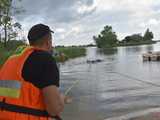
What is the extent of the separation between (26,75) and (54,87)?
0.25 m

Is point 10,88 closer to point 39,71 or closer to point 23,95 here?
point 23,95

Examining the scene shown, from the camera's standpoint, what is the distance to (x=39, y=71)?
12.9 ft

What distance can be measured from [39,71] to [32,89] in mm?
160

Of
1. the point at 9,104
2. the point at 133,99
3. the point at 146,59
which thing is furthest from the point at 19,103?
the point at 146,59

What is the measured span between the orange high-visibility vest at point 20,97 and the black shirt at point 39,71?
35 mm

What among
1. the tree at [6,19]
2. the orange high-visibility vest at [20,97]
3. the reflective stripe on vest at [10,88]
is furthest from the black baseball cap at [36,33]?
the tree at [6,19]

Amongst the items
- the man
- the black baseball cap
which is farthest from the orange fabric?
the black baseball cap

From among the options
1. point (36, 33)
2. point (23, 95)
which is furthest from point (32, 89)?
point (36, 33)

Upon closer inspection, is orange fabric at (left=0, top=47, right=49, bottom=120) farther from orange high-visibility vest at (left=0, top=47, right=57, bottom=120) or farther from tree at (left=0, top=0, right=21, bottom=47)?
tree at (left=0, top=0, right=21, bottom=47)

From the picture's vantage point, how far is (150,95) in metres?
18.4

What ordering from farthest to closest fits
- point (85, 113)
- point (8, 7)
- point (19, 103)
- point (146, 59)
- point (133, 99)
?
point (146, 59) → point (8, 7) → point (133, 99) → point (85, 113) → point (19, 103)

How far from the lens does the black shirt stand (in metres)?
3.91

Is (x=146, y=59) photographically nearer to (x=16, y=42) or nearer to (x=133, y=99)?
(x=16, y=42)

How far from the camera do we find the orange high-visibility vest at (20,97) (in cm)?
389
